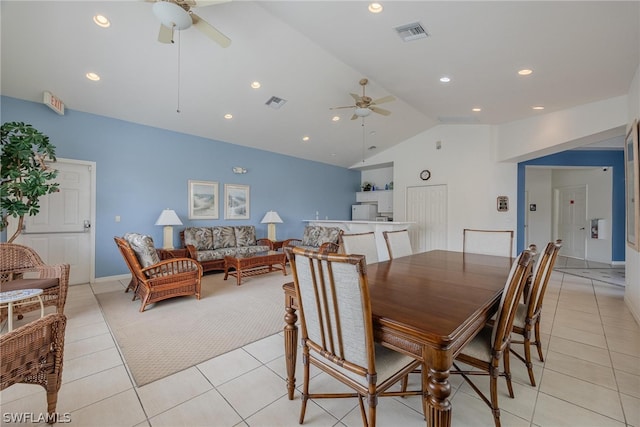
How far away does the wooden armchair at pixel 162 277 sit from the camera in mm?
3291

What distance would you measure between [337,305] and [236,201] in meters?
5.33

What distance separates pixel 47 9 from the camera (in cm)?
265

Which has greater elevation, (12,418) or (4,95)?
(4,95)

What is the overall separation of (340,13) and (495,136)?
15.2 ft

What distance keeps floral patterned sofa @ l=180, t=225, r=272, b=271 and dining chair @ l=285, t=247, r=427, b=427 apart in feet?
12.9

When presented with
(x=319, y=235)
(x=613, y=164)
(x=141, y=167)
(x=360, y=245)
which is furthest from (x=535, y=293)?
(x=613, y=164)

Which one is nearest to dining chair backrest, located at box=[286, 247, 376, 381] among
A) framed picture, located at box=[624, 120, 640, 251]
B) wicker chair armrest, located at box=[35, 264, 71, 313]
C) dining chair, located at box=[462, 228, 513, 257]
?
dining chair, located at box=[462, 228, 513, 257]

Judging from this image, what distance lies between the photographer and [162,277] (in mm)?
3393

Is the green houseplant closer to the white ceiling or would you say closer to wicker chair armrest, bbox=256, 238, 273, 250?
the white ceiling

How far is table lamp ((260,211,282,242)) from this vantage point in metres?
6.31

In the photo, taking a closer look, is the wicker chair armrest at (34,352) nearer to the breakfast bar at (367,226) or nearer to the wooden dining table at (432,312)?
the wooden dining table at (432,312)

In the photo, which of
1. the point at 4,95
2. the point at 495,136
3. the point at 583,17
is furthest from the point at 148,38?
the point at 495,136

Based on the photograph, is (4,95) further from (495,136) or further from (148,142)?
(495,136)

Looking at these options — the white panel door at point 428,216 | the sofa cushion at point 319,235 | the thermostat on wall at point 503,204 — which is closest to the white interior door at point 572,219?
the thermostat on wall at point 503,204
